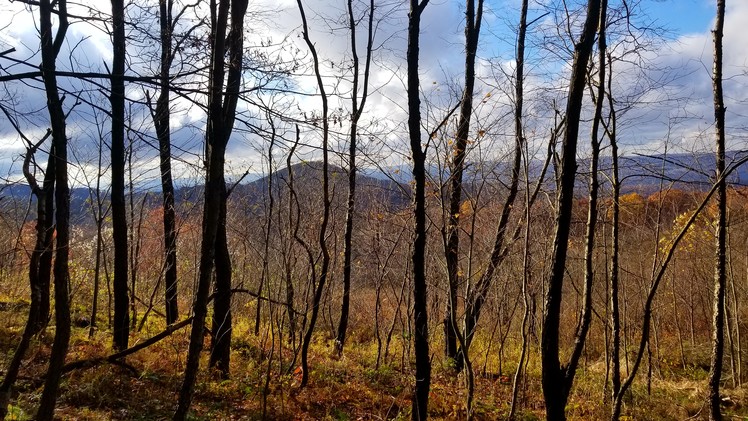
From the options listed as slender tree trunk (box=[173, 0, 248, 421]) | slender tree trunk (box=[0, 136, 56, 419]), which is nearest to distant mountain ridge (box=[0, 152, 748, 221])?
slender tree trunk (box=[0, 136, 56, 419])

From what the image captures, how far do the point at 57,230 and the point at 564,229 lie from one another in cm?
456

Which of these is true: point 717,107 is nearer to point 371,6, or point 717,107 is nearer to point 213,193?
point 371,6

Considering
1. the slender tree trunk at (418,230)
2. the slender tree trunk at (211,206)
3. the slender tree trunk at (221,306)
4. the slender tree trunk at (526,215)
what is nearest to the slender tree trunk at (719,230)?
the slender tree trunk at (526,215)

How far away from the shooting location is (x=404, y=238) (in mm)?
8750

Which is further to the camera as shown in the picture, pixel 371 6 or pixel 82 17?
pixel 371 6

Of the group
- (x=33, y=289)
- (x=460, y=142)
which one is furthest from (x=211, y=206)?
(x=460, y=142)

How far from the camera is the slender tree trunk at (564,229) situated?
469 cm

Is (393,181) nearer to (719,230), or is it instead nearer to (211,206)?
(211,206)

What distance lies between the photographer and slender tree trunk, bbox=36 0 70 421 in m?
3.53

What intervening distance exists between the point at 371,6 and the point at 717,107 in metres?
6.48

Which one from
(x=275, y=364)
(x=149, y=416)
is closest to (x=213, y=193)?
(x=149, y=416)

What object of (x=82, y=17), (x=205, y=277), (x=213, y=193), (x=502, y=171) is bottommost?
(x=205, y=277)

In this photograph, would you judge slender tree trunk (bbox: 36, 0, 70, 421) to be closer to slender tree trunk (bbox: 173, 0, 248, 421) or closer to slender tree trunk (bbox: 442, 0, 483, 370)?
slender tree trunk (bbox: 173, 0, 248, 421)

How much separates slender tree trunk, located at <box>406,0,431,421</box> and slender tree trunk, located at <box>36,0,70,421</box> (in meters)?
3.49
